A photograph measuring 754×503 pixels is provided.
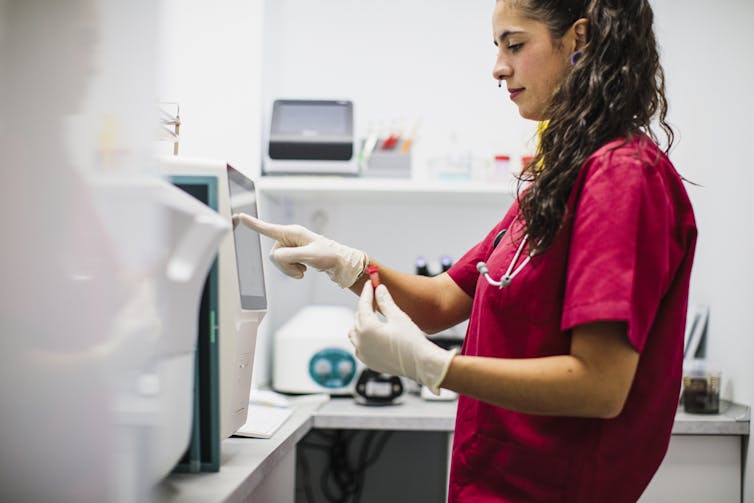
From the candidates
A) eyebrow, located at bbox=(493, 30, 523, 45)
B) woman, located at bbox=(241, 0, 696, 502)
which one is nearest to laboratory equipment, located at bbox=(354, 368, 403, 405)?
woman, located at bbox=(241, 0, 696, 502)

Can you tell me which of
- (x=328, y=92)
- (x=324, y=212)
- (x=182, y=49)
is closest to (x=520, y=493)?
(x=182, y=49)

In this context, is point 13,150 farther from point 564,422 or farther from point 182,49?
point 182,49

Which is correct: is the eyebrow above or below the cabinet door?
above

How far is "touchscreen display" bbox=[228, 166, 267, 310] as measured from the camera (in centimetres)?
113

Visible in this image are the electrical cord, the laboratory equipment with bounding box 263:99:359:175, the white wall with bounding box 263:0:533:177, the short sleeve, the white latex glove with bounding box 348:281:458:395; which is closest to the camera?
the short sleeve

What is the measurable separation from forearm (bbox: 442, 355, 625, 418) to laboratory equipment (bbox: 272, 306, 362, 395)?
1173 mm

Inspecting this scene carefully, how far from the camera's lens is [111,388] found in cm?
58

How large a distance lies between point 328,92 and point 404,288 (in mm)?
1337

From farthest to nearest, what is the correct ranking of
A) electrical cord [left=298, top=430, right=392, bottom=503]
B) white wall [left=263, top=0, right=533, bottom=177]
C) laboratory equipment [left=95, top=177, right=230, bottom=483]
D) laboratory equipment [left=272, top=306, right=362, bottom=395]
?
1. white wall [left=263, top=0, right=533, bottom=177]
2. electrical cord [left=298, top=430, right=392, bottom=503]
3. laboratory equipment [left=272, top=306, right=362, bottom=395]
4. laboratory equipment [left=95, top=177, right=230, bottom=483]

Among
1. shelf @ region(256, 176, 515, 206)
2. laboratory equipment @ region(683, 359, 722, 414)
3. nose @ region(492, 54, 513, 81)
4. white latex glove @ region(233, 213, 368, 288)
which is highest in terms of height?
nose @ region(492, 54, 513, 81)

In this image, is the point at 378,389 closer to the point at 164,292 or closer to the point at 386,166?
the point at 386,166

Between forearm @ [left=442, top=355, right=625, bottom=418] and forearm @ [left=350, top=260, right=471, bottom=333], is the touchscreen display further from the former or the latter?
forearm @ [left=442, top=355, right=625, bottom=418]

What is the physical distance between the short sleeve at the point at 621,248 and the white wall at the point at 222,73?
1107 millimetres

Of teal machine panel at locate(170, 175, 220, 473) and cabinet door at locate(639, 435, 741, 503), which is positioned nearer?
teal machine panel at locate(170, 175, 220, 473)
